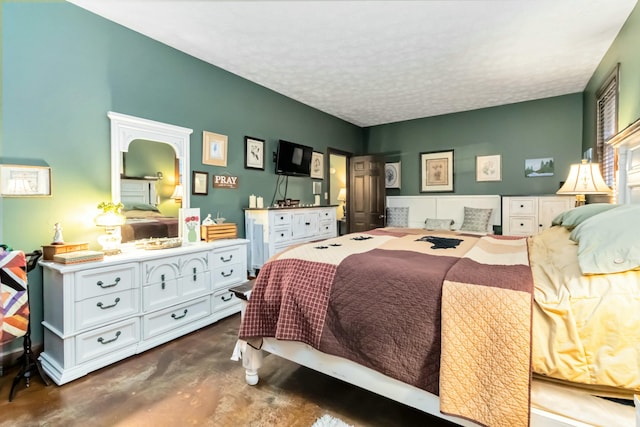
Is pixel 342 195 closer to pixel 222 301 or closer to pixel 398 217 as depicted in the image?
pixel 398 217

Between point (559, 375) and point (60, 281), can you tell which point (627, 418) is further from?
point (60, 281)

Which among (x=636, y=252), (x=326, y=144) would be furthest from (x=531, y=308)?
(x=326, y=144)

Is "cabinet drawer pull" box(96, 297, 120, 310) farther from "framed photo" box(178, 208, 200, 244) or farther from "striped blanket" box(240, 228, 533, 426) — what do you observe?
"striped blanket" box(240, 228, 533, 426)

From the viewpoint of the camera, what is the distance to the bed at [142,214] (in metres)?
2.70

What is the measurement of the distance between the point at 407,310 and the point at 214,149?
288 centimetres

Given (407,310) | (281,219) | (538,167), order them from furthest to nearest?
1. (538,167)
2. (281,219)
3. (407,310)

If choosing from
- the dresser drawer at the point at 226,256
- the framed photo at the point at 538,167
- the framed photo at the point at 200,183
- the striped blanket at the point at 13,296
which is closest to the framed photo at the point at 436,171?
the framed photo at the point at 538,167

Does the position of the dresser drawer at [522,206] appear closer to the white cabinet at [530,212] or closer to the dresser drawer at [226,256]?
the white cabinet at [530,212]

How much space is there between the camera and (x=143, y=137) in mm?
2797

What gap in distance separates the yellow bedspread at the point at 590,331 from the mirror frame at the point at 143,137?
10.1 feet

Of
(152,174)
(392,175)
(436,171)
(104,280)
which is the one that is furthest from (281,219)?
(436,171)

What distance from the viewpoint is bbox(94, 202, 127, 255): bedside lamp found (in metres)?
2.42

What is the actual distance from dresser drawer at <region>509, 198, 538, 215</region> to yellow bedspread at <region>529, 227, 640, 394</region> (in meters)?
3.66

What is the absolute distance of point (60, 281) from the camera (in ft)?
6.57
